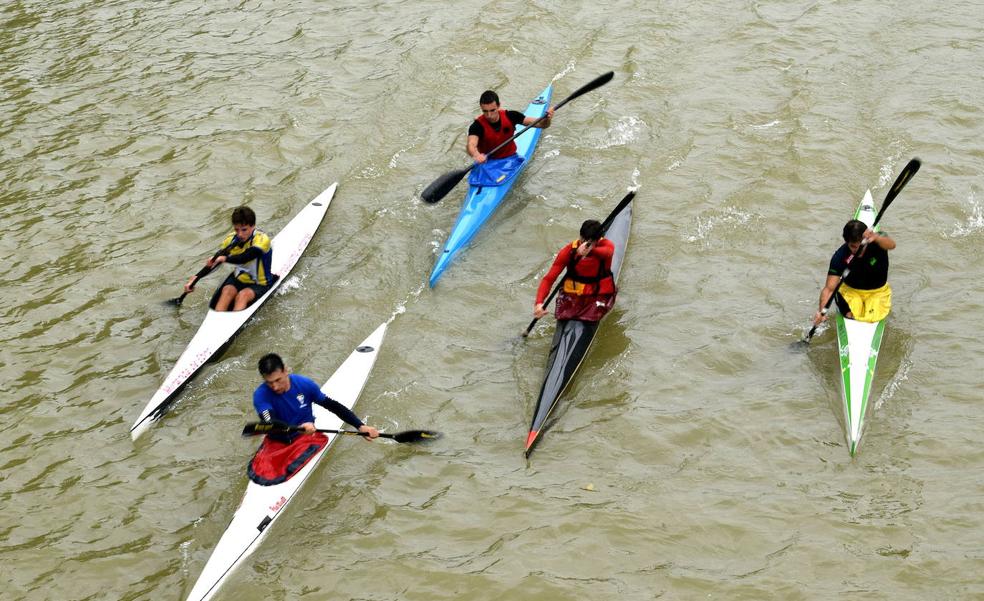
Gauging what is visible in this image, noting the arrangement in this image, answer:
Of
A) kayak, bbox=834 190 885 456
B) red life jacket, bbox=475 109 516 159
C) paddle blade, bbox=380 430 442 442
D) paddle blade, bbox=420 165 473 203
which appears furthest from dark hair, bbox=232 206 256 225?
kayak, bbox=834 190 885 456

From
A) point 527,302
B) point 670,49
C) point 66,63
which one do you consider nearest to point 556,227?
point 527,302

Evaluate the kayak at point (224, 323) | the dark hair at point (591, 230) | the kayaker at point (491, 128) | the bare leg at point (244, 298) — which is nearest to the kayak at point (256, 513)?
the kayak at point (224, 323)

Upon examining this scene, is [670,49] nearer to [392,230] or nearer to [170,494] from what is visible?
[392,230]

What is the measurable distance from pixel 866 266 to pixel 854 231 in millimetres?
454

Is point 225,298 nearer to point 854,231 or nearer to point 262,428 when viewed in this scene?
point 262,428

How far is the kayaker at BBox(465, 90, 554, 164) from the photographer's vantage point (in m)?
10.2

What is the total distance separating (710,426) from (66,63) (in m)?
11.0

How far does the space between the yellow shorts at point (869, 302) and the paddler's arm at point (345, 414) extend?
14.2ft

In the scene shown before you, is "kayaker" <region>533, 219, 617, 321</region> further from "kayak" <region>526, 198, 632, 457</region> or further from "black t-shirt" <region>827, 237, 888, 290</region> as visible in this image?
"black t-shirt" <region>827, 237, 888, 290</region>

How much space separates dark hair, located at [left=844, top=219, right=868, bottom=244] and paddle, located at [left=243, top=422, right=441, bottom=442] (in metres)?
3.83

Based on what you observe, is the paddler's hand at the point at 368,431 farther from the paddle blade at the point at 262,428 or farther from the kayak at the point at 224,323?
the kayak at the point at 224,323

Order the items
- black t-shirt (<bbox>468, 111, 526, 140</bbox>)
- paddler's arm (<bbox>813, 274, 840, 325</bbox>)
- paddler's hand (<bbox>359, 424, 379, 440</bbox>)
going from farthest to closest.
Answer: black t-shirt (<bbox>468, 111, 526, 140</bbox>)
paddler's arm (<bbox>813, 274, 840, 325</bbox>)
paddler's hand (<bbox>359, 424, 379, 440</bbox>)

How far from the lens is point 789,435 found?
738 cm

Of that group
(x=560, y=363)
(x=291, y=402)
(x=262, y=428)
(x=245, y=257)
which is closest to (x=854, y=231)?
(x=560, y=363)
